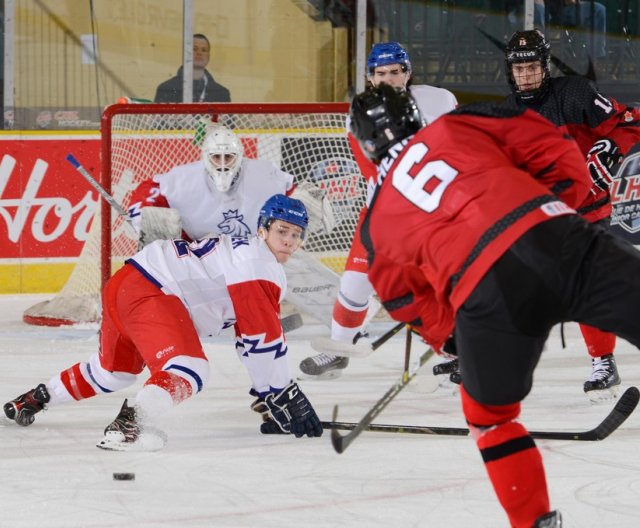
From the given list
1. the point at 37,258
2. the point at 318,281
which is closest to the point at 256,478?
the point at 318,281

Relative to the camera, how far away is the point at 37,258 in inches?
231

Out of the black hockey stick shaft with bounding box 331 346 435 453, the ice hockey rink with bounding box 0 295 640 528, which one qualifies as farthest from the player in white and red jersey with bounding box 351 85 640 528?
the ice hockey rink with bounding box 0 295 640 528

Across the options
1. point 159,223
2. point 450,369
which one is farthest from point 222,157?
point 450,369

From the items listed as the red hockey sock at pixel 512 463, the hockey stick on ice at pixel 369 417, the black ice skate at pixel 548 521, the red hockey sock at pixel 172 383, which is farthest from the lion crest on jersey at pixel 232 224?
the black ice skate at pixel 548 521

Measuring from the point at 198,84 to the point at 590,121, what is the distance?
2595 mm

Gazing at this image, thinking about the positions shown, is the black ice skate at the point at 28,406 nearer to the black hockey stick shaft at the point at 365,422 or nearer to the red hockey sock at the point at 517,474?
the black hockey stick shaft at the point at 365,422

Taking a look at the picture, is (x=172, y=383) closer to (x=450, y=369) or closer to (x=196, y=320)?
(x=196, y=320)

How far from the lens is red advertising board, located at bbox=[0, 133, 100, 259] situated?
19.0ft

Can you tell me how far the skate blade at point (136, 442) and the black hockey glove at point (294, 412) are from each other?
335 mm

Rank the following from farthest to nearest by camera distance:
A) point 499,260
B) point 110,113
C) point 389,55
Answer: point 110,113
point 389,55
point 499,260

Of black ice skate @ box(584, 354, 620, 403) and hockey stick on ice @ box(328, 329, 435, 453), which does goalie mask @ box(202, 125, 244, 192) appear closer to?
black ice skate @ box(584, 354, 620, 403)

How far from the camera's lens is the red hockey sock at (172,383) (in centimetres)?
305

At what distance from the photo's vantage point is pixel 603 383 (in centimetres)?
377

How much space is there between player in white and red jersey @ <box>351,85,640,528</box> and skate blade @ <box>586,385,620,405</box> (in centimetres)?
169
